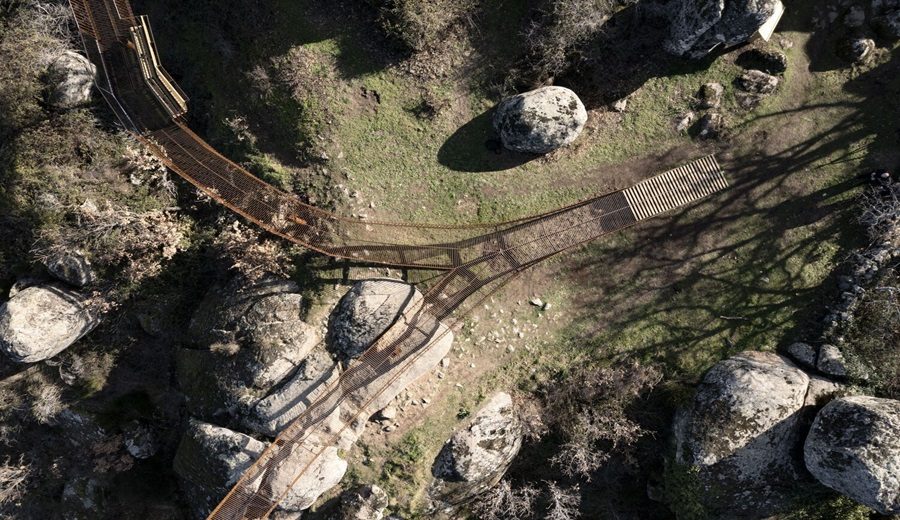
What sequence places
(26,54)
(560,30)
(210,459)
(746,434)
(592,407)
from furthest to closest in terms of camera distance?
(26,54) → (560,30) → (592,407) → (210,459) → (746,434)

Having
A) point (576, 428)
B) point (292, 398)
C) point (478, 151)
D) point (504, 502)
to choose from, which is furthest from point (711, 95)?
point (292, 398)

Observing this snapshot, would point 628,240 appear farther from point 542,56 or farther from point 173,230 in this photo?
point 173,230

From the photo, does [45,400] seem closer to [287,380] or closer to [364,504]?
[287,380]

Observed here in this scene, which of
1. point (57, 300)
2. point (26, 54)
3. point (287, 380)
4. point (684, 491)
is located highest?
point (26, 54)

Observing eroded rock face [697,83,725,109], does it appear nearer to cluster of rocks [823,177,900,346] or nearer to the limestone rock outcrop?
cluster of rocks [823,177,900,346]

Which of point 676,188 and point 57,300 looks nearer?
point 676,188

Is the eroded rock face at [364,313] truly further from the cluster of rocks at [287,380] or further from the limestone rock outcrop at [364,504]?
the limestone rock outcrop at [364,504]

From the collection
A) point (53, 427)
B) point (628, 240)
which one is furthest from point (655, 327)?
point (53, 427)

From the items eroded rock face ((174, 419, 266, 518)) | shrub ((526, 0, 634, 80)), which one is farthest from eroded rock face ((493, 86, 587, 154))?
eroded rock face ((174, 419, 266, 518))
